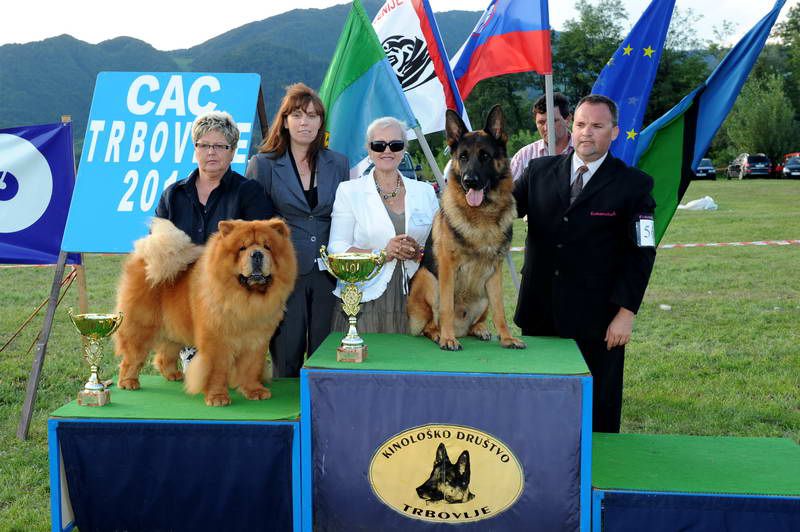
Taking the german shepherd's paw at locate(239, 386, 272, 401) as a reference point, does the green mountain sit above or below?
above

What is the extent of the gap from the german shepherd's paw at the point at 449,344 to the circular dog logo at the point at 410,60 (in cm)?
274

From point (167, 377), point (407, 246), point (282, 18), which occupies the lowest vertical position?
point (167, 377)

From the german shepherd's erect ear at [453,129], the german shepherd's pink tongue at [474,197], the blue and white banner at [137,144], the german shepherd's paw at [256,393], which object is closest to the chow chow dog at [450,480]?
the german shepherd's paw at [256,393]

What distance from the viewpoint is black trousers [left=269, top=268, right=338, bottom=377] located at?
4.25 metres

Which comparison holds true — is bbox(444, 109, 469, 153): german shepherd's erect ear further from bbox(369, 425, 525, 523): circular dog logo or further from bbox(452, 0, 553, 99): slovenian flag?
bbox(452, 0, 553, 99): slovenian flag

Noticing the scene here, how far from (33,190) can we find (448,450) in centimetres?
424

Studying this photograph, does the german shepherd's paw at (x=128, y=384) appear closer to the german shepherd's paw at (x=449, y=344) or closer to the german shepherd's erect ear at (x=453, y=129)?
the german shepherd's paw at (x=449, y=344)

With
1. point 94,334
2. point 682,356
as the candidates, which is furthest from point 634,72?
point 94,334

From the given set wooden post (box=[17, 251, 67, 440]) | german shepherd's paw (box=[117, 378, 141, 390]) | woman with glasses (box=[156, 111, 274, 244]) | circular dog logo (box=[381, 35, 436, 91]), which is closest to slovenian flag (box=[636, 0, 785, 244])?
circular dog logo (box=[381, 35, 436, 91])

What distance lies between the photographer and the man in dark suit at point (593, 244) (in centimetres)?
375

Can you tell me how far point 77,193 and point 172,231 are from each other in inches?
75.8

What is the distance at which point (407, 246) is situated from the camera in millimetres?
3896

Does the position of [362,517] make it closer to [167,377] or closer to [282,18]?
[167,377]

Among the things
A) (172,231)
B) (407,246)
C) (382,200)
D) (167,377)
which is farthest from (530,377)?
(167,377)
